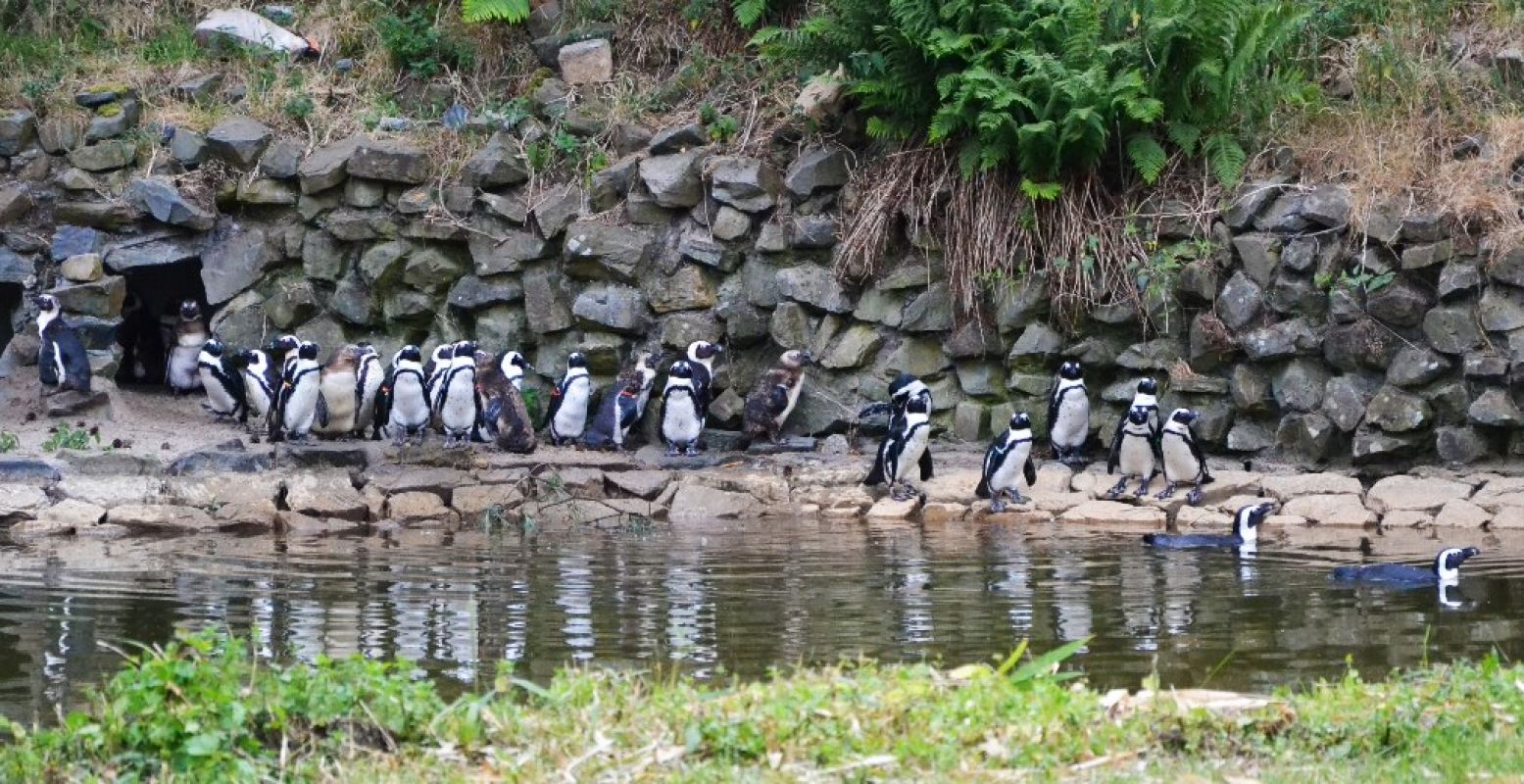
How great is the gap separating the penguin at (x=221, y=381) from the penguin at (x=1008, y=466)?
23.2ft

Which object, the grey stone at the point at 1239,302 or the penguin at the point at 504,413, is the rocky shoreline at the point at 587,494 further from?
the grey stone at the point at 1239,302

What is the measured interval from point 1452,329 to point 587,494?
6755mm

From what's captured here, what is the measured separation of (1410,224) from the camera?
14.1 metres

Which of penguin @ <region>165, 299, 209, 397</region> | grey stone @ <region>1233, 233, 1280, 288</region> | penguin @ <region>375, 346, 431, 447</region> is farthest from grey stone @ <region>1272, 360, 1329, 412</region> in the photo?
penguin @ <region>165, 299, 209, 397</region>

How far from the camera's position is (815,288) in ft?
53.4

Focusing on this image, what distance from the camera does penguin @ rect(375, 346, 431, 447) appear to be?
51.9ft

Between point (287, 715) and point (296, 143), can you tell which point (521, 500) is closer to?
point (296, 143)

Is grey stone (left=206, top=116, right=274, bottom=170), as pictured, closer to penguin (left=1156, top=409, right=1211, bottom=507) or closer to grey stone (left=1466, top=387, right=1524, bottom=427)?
penguin (left=1156, top=409, right=1211, bottom=507)

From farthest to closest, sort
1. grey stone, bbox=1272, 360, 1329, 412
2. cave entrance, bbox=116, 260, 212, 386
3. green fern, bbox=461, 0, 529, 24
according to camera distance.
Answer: cave entrance, bbox=116, 260, 212, 386 → green fern, bbox=461, 0, 529, 24 → grey stone, bbox=1272, 360, 1329, 412

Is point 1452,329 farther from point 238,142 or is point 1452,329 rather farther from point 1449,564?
point 238,142

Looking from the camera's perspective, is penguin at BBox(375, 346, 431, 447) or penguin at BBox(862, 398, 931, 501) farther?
penguin at BBox(375, 346, 431, 447)

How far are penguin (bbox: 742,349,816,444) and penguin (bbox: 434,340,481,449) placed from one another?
2.35m

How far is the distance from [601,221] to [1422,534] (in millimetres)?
7740

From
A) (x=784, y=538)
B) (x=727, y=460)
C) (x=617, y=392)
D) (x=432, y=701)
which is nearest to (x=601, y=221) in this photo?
(x=617, y=392)
